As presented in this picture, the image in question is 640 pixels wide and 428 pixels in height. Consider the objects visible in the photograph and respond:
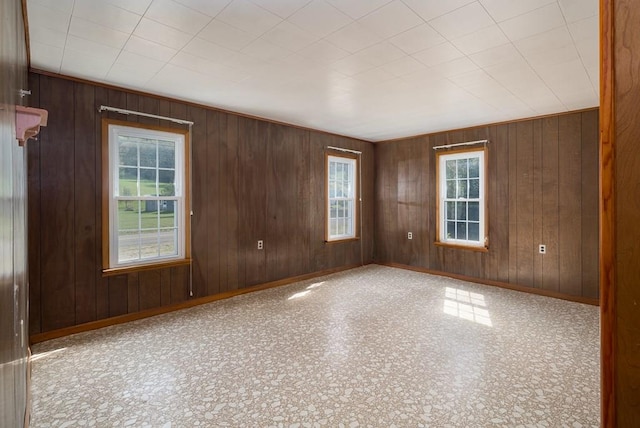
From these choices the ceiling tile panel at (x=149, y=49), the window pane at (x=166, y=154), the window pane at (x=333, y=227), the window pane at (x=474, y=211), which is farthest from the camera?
the window pane at (x=333, y=227)

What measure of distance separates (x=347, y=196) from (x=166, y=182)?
3.23 meters

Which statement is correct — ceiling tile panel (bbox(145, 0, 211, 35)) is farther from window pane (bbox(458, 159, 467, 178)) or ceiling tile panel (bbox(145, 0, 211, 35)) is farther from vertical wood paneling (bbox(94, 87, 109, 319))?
window pane (bbox(458, 159, 467, 178))

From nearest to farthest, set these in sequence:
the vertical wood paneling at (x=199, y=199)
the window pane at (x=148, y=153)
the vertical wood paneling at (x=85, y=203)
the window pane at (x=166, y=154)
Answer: the vertical wood paneling at (x=85, y=203), the window pane at (x=148, y=153), the window pane at (x=166, y=154), the vertical wood paneling at (x=199, y=199)

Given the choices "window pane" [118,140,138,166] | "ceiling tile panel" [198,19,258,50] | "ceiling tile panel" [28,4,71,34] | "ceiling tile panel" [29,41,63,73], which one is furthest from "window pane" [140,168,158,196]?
"ceiling tile panel" [198,19,258,50]

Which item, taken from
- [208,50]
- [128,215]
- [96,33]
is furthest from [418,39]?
[128,215]

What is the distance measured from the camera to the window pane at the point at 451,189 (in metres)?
5.31

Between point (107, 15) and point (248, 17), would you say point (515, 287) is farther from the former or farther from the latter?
point (107, 15)

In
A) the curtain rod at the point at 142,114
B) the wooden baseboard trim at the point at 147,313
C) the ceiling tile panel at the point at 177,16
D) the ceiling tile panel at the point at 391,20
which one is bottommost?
the wooden baseboard trim at the point at 147,313

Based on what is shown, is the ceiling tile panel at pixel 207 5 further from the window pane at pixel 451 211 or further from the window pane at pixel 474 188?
the window pane at pixel 451 211

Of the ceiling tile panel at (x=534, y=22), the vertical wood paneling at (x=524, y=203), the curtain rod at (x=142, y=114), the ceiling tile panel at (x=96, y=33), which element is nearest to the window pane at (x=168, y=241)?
the curtain rod at (x=142, y=114)

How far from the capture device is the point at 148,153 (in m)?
3.59

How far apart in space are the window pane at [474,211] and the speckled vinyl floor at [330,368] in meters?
1.55

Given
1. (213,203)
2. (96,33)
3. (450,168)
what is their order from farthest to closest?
(450,168)
(213,203)
(96,33)

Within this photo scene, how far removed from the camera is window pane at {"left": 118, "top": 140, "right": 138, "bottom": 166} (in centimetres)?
339
